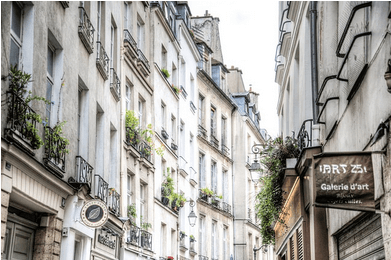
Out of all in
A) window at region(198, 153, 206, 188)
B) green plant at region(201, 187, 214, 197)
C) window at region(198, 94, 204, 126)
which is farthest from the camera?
window at region(198, 94, 204, 126)

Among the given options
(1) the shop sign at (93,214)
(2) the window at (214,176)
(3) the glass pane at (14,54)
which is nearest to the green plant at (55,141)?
(1) the shop sign at (93,214)

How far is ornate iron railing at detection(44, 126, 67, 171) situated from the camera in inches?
419

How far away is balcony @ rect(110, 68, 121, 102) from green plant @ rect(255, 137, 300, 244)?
459 centimetres

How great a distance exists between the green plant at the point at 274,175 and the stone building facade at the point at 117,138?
2.95 feet

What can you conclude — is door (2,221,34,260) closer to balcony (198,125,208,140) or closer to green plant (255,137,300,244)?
green plant (255,137,300,244)

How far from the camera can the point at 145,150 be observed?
21766 millimetres

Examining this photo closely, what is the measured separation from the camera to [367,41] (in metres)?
6.82

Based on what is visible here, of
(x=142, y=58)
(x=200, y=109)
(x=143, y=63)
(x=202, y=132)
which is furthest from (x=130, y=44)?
(x=200, y=109)

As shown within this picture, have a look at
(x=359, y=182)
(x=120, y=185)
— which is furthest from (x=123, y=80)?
(x=359, y=182)

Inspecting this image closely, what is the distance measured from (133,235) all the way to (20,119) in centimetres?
1139

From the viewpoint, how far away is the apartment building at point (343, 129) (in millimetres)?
6109

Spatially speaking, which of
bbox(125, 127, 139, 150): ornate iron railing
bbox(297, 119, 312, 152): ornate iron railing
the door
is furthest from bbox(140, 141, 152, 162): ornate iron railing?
the door

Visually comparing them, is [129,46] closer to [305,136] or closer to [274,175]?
[274,175]

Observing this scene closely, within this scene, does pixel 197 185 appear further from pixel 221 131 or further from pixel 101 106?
pixel 101 106
